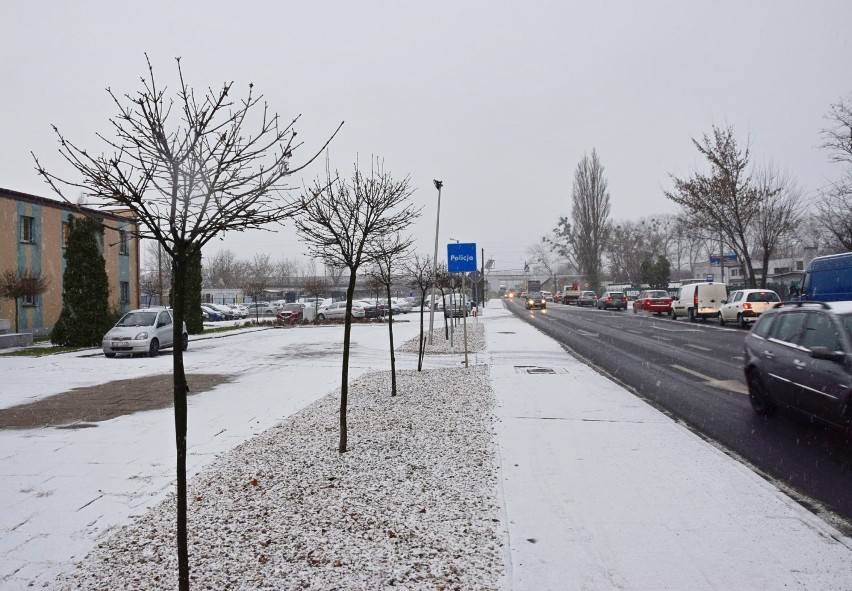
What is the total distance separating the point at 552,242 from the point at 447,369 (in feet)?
232

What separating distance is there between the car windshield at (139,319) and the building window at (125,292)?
15.3 m

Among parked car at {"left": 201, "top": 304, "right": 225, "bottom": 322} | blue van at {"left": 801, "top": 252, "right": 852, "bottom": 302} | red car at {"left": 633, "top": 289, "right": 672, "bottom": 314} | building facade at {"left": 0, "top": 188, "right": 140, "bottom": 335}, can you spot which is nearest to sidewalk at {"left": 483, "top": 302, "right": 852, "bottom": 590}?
blue van at {"left": 801, "top": 252, "right": 852, "bottom": 302}

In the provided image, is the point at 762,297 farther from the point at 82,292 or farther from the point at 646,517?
the point at 82,292

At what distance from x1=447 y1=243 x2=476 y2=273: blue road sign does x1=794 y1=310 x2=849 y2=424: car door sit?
831 cm

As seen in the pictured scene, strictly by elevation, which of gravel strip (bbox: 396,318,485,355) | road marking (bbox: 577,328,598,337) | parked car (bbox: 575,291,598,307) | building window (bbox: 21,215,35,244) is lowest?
road marking (bbox: 577,328,598,337)

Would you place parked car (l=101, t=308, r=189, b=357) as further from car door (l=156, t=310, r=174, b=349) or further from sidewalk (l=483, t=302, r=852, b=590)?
sidewalk (l=483, t=302, r=852, b=590)

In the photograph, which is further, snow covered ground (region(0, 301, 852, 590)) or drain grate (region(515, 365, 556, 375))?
drain grate (region(515, 365, 556, 375))

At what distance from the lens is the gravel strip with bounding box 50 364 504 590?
3.47 m

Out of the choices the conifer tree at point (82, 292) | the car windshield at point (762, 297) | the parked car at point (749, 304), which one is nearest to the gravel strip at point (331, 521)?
the conifer tree at point (82, 292)

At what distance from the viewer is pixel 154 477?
5.64 meters

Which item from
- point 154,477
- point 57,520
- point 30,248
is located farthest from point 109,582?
point 30,248

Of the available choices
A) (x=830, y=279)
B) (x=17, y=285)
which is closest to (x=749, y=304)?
(x=830, y=279)

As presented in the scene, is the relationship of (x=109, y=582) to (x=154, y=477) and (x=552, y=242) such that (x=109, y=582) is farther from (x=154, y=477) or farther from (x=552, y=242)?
(x=552, y=242)

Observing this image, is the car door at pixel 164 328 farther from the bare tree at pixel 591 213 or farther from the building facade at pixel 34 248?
the bare tree at pixel 591 213
